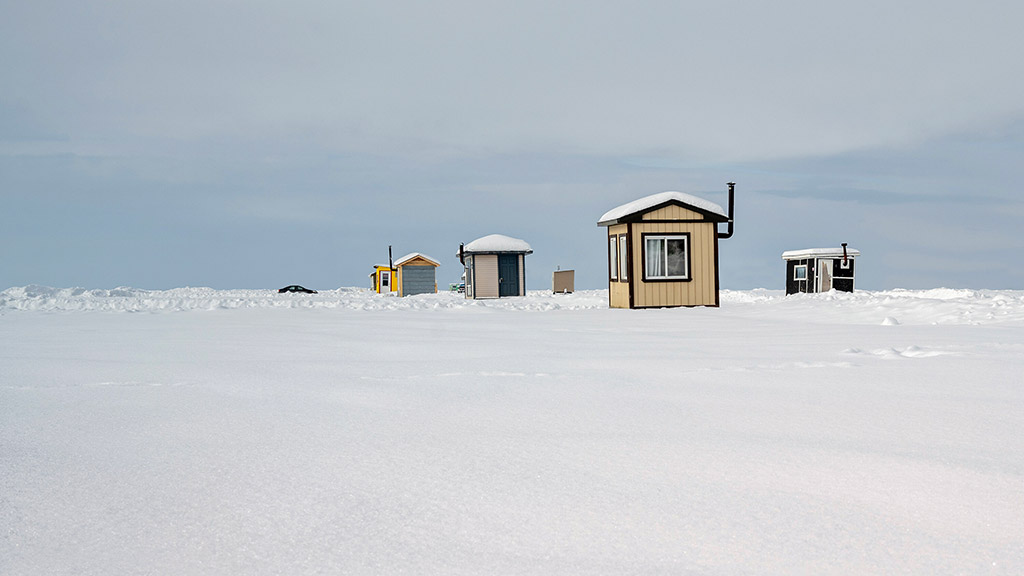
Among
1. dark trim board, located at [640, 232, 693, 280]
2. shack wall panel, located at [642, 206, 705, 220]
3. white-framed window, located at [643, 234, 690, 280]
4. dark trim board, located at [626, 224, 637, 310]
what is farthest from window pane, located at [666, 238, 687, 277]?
dark trim board, located at [626, 224, 637, 310]

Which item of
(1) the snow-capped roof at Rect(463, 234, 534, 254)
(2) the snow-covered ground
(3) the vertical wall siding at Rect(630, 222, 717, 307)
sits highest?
(1) the snow-capped roof at Rect(463, 234, 534, 254)

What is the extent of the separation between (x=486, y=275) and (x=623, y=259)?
13.5 metres

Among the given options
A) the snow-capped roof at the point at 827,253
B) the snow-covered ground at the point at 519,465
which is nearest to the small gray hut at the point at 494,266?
the snow-capped roof at the point at 827,253

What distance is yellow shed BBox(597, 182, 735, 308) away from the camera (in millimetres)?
18984

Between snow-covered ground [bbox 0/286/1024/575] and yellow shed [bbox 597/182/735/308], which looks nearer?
snow-covered ground [bbox 0/286/1024/575]

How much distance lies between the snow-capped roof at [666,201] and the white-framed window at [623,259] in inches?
26.7

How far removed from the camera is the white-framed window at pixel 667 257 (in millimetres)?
19125

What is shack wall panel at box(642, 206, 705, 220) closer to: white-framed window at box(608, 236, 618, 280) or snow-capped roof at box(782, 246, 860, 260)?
white-framed window at box(608, 236, 618, 280)

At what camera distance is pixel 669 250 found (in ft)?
63.1

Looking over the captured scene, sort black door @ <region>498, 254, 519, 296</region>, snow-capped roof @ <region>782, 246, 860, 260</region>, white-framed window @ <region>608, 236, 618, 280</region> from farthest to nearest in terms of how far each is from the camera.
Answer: black door @ <region>498, 254, 519, 296</region>
snow-capped roof @ <region>782, 246, 860, 260</region>
white-framed window @ <region>608, 236, 618, 280</region>

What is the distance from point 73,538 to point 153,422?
6.14 feet

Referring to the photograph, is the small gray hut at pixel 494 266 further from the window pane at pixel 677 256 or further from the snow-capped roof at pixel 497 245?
the window pane at pixel 677 256

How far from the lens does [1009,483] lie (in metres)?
2.82

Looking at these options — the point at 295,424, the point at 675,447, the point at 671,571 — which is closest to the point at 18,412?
the point at 295,424
